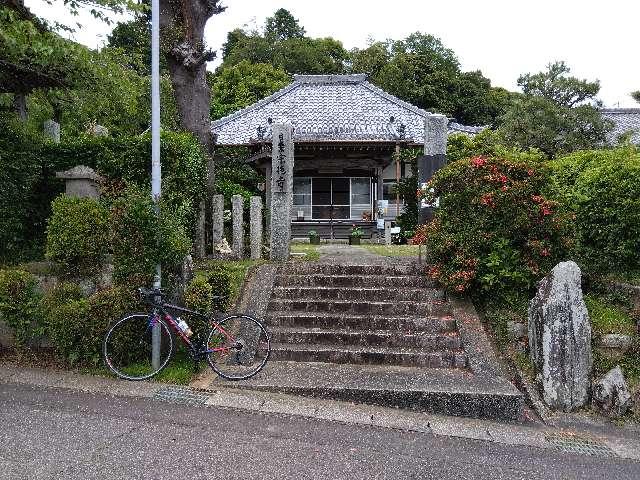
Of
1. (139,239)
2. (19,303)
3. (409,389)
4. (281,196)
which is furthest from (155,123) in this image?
(409,389)

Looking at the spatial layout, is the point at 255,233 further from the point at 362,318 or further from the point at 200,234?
the point at 362,318

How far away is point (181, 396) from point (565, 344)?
444 centimetres

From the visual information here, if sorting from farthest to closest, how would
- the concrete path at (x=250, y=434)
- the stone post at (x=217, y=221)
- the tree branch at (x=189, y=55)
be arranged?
the tree branch at (x=189, y=55)
the stone post at (x=217, y=221)
the concrete path at (x=250, y=434)

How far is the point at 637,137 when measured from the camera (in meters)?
26.9

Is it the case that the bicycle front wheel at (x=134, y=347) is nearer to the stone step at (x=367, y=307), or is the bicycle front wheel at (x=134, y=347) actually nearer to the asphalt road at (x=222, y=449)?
the asphalt road at (x=222, y=449)

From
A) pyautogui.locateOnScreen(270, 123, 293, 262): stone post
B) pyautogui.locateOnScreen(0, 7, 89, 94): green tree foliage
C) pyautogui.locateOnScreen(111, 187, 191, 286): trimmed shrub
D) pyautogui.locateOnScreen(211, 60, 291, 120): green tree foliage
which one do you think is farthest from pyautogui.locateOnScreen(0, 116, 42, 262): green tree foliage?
pyautogui.locateOnScreen(211, 60, 291, 120): green tree foliage

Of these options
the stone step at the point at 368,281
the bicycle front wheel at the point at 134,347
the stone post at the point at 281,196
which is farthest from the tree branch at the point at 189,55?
the bicycle front wheel at the point at 134,347

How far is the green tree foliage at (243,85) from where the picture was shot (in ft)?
92.1

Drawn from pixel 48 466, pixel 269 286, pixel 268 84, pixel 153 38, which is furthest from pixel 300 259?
pixel 268 84

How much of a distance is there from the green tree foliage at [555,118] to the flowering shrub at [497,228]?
24.9 ft

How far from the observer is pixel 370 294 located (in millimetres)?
7918

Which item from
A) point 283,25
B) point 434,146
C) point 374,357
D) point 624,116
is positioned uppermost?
point 283,25

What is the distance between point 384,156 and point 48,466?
17740 millimetres

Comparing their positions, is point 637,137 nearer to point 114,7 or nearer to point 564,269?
point 564,269
